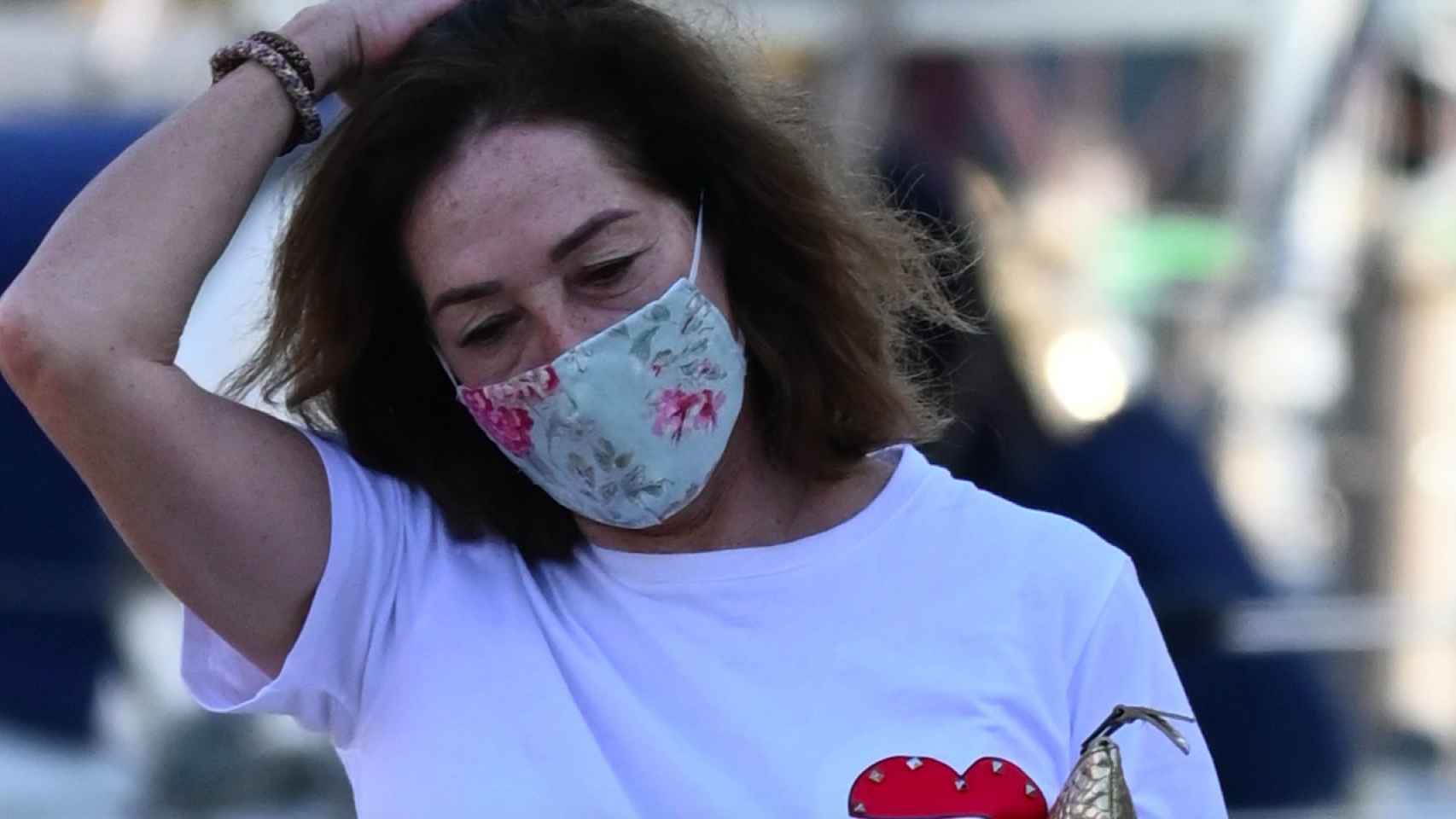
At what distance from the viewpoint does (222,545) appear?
5.98ft

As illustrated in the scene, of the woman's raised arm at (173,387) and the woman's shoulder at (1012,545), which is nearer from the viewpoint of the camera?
the woman's raised arm at (173,387)

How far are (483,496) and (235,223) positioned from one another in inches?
13.6

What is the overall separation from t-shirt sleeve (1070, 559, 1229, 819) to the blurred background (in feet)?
2.42

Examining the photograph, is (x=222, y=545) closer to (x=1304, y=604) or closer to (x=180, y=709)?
(x=1304, y=604)

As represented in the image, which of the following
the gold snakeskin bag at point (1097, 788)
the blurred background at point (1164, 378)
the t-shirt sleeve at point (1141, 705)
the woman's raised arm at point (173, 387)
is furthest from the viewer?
the blurred background at point (1164, 378)

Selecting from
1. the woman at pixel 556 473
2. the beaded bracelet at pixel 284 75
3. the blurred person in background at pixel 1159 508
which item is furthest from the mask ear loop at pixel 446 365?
the blurred person in background at pixel 1159 508

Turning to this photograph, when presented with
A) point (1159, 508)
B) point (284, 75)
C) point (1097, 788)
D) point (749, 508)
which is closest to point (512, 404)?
point (749, 508)

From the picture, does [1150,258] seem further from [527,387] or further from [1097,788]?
[1097,788]

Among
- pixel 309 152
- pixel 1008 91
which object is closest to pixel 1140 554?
pixel 309 152

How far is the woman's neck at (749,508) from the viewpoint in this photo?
2.00 m

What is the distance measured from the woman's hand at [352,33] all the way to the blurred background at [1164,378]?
27 centimetres

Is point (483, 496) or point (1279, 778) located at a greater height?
point (1279, 778)

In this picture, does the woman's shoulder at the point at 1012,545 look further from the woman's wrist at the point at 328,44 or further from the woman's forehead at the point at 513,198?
the woman's wrist at the point at 328,44

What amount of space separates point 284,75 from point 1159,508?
1.60 meters
